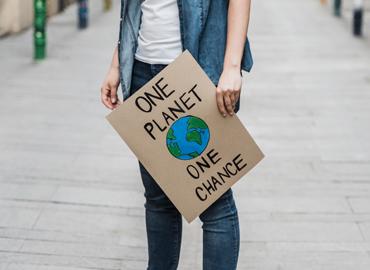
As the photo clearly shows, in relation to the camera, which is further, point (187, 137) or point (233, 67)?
point (187, 137)

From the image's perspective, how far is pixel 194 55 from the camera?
303 cm

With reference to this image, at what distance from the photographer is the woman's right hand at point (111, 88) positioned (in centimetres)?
329

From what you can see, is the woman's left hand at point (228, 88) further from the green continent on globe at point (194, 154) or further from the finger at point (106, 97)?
the finger at point (106, 97)

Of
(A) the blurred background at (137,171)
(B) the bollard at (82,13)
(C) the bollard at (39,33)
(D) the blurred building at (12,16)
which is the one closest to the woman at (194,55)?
(A) the blurred background at (137,171)

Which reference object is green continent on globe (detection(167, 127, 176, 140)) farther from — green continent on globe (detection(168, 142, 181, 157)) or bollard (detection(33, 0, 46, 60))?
bollard (detection(33, 0, 46, 60))

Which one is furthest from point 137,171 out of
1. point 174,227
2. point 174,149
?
point 174,149

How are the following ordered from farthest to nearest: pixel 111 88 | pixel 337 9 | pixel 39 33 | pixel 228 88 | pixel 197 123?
pixel 337 9 < pixel 39 33 < pixel 111 88 < pixel 197 123 < pixel 228 88

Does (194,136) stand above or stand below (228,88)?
below

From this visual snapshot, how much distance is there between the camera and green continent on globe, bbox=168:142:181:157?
309cm

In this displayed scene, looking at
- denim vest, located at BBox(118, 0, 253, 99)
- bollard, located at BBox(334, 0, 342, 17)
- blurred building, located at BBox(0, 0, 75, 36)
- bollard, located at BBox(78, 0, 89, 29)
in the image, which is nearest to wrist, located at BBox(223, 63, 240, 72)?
denim vest, located at BBox(118, 0, 253, 99)

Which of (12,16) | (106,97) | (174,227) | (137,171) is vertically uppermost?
(106,97)

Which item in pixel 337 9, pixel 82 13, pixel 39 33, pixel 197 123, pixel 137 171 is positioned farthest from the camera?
pixel 337 9

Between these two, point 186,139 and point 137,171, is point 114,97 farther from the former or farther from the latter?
point 137,171

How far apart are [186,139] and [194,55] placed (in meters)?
0.28
